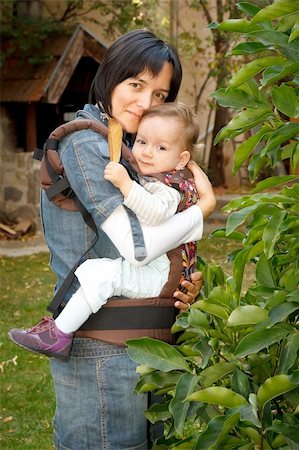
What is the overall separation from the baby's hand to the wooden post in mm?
9928

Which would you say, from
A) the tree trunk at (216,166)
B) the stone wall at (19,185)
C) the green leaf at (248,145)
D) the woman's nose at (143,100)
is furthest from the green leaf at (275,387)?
the tree trunk at (216,166)

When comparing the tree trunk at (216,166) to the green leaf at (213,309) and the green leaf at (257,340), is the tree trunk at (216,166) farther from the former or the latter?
the green leaf at (257,340)

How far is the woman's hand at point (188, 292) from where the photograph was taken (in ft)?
8.69

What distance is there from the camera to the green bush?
1981mm

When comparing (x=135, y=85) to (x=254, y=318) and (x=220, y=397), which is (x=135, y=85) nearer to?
(x=254, y=318)

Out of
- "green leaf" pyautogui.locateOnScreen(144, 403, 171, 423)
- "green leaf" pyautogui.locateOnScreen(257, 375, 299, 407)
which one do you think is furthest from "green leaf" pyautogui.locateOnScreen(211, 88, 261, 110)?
"green leaf" pyautogui.locateOnScreen(144, 403, 171, 423)

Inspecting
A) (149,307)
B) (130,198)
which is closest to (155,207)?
(130,198)

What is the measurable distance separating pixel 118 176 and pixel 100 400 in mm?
658

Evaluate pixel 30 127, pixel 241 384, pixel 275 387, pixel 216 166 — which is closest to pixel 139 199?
pixel 241 384

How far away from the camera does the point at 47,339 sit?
104 inches

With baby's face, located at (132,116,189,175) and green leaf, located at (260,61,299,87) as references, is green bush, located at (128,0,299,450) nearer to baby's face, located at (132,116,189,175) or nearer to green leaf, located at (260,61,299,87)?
green leaf, located at (260,61,299,87)

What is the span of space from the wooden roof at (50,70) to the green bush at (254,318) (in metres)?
9.57

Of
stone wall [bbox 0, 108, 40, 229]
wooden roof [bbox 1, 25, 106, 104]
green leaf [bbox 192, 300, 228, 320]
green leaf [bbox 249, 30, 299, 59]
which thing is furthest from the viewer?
stone wall [bbox 0, 108, 40, 229]

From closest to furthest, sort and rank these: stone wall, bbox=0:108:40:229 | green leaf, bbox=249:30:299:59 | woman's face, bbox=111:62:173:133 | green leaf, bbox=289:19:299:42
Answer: green leaf, bbox=289:19:299:42 → green leaf, bbox=249:30:299:59 → woman's face, bbox=111:62:173:133 → stone wall, bbox=0:108:40:229
